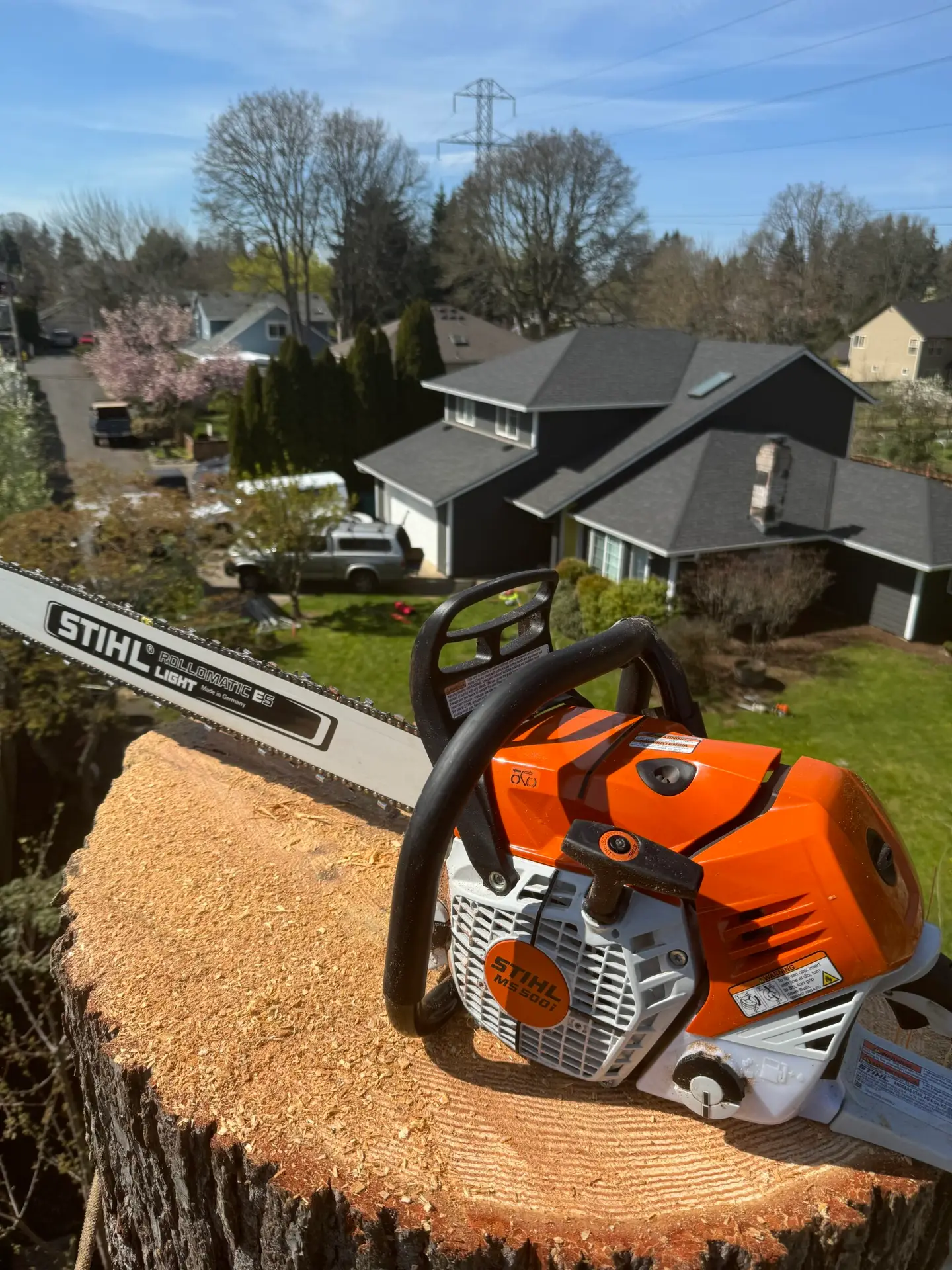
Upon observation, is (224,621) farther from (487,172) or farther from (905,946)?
(487,172)

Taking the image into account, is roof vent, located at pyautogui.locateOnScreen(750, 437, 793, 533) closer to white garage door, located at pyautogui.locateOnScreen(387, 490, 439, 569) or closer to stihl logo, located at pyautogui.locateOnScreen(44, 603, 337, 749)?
white garage door, located at pyautogui.locateOnScreen(387, 490, 439, 569)

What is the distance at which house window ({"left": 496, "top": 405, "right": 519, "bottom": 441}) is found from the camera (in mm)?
20672

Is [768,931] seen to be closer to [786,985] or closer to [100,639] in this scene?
[786,985]

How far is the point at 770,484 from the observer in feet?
51.8

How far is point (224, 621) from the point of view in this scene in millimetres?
10039

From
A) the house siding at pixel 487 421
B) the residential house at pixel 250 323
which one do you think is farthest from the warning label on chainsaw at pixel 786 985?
the residential house at pixel 250 323

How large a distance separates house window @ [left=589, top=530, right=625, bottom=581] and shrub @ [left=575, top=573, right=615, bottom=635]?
6.13 ft

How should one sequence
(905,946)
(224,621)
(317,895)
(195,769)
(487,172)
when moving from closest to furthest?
(905,946) → (317,895) → (195,769) → (224,621) → (487,172)

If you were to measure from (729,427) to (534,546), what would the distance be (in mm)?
5229

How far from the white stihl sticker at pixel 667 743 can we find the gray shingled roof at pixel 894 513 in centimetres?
1438

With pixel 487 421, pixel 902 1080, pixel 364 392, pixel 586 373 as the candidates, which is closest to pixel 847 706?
pixel 586 373

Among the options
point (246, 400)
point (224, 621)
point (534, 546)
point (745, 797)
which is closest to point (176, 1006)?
point (745, 797)

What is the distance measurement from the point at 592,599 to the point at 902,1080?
1227 centimetres

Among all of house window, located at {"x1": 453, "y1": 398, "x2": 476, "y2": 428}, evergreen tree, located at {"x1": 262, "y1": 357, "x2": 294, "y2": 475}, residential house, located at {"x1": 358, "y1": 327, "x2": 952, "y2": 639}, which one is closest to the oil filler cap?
residential house, located at {"x1": 358, "y1": 327, "x2": 952, "y2": 639}
